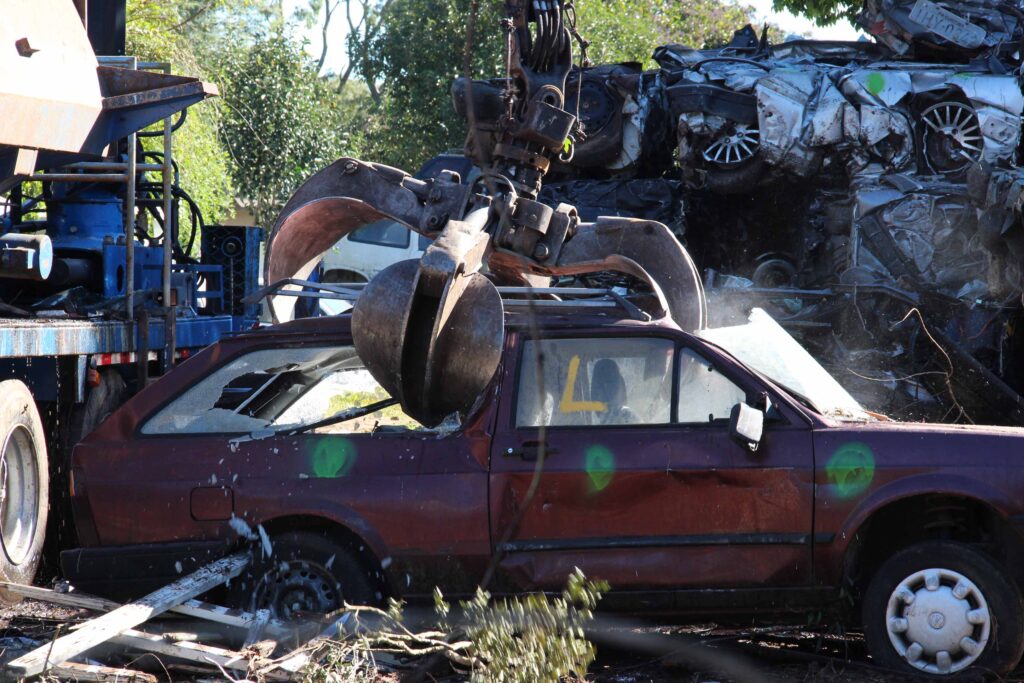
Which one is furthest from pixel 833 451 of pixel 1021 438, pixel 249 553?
pixel 249 553

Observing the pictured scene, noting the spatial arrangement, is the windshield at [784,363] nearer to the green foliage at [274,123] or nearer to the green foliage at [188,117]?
the green foliage at [188,117]

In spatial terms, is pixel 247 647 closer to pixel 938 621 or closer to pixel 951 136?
pixel 938 621

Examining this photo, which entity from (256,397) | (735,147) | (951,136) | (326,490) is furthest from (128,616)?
(951,136)

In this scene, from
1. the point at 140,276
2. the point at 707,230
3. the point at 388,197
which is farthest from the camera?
the point at 707,230

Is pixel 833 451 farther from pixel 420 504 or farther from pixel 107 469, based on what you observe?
pixel 107 469

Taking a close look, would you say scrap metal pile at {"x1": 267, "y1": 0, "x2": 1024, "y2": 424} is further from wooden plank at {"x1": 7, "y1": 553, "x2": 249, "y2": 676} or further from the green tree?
the green tree

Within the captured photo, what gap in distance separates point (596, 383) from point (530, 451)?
1.39 feet

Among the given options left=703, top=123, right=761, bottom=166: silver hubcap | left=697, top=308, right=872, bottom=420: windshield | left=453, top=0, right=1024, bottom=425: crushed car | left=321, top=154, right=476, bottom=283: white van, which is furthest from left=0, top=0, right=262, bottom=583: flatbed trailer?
left=703, top=123, right=761, bottom=166: silver hubcap

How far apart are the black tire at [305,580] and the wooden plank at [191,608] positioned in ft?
0.34

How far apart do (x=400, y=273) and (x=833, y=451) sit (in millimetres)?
1982

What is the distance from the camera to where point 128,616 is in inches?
164

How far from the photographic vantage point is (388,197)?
22.2 feet

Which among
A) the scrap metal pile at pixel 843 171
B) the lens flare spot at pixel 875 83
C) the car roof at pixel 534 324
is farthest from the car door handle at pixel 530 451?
the lens flare spot at pixel 875 83

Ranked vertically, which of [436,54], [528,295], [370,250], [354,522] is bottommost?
[370,250]
